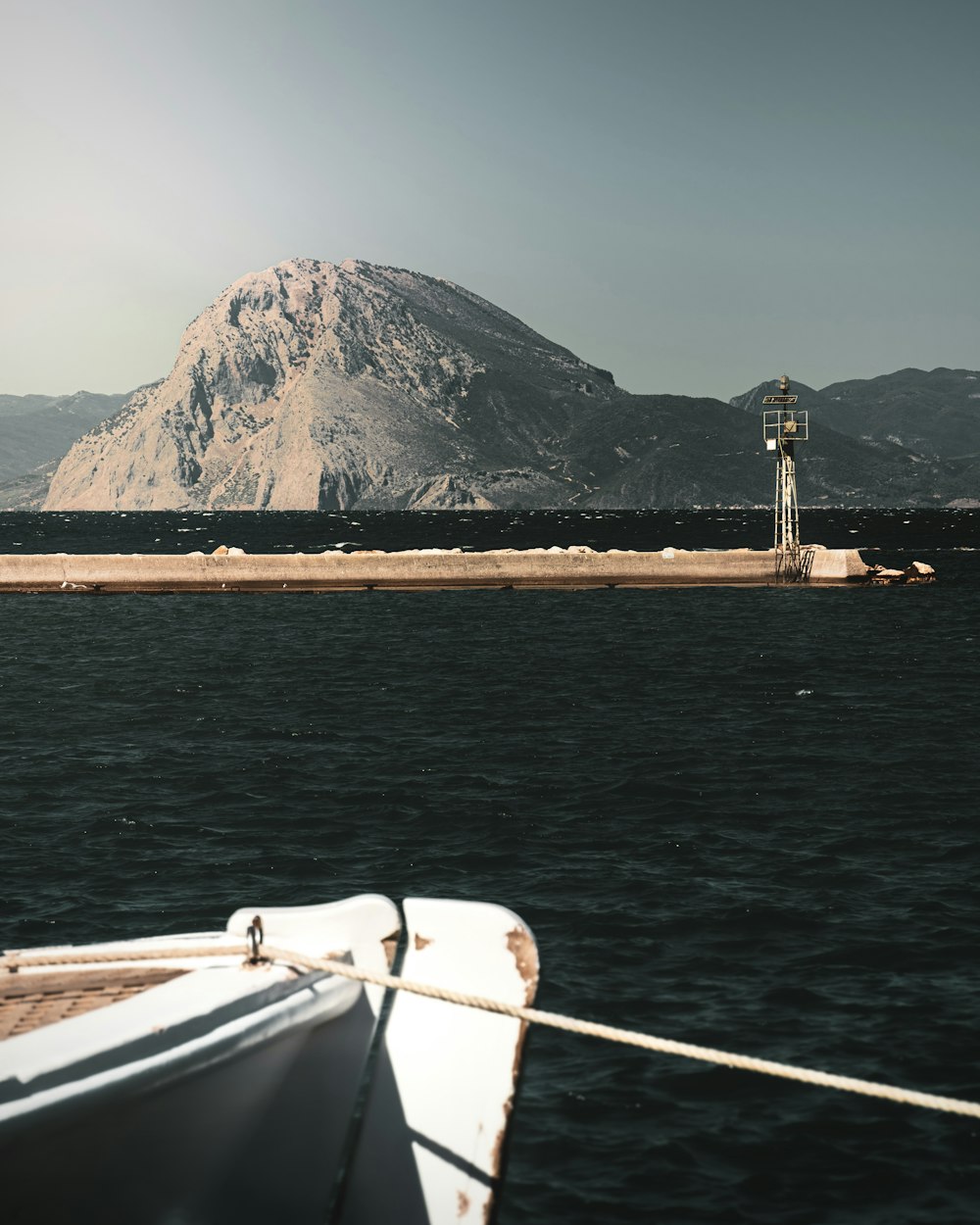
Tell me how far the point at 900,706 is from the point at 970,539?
97230 mm

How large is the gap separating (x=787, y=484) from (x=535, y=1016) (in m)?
48.7

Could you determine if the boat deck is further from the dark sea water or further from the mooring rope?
the dark sea water

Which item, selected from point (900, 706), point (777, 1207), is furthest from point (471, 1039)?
point (900, 706)

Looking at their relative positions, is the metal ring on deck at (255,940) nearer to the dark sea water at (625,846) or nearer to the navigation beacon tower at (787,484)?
the dark sea water at (625,846)

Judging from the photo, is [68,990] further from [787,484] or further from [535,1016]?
[787,484]

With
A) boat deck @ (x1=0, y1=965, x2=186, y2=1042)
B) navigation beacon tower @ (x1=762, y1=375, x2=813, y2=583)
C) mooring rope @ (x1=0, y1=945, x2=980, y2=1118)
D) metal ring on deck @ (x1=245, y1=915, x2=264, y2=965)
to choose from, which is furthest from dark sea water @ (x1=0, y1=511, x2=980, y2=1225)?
navigation beacon tower @ (x1=762, y1=375, x2=813, y2=583)

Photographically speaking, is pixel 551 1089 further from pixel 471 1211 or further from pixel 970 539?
pixel 970 539

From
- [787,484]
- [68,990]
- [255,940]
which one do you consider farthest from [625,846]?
A: [787,484]

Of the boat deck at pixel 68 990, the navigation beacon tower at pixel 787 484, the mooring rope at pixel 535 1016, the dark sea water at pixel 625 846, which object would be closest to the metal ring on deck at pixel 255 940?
the mooring rope at pixel 535 1016

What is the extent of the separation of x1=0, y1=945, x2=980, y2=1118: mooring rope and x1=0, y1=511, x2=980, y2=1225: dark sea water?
7.40ft

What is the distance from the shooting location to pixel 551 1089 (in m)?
9.12

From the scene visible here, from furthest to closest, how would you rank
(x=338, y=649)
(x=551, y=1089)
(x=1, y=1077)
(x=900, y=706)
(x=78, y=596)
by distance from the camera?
(x=78, y=596) < (x=338, y=649) < (x=900, y=706) < (x=551, y=1089) < (x=1, y=1077)

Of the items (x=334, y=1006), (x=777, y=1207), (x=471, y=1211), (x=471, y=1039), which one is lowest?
(x=777, y=1207)

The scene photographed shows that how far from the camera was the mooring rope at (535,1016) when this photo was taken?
565 cm
